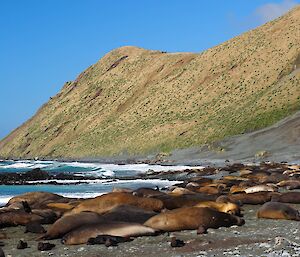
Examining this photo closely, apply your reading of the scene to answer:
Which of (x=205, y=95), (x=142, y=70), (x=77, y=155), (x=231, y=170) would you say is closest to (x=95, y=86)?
(x=142, y=70)

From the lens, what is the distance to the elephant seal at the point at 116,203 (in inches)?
486

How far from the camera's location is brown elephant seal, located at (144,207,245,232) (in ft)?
33.5

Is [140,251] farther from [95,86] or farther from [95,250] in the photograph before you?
[95,86]

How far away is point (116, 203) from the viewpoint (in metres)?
12.6

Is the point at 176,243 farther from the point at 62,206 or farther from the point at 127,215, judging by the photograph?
the point at 62,206

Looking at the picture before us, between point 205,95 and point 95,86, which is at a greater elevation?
point 95,86

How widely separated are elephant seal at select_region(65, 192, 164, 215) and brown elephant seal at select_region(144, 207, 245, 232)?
1.87m

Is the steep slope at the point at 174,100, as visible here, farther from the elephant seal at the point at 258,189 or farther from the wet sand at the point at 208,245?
the wet sand at the point at 208,245

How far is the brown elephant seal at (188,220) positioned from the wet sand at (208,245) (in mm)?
201

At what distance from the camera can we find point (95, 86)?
117 meters

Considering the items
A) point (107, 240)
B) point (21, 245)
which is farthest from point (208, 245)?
point (21, 245)

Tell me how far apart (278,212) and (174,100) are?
78.8m

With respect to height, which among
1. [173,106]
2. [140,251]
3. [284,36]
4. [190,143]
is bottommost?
[140,251]

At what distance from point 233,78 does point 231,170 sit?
5256cm
